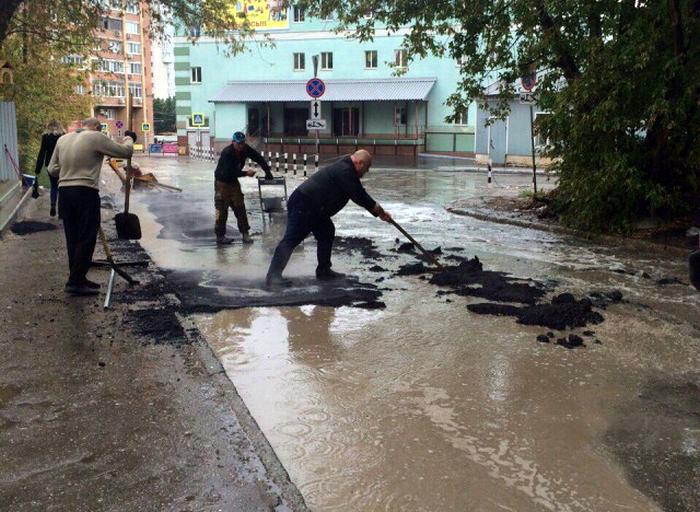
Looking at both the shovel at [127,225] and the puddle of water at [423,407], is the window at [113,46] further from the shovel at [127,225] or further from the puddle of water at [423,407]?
the puddle of water at [423,407]

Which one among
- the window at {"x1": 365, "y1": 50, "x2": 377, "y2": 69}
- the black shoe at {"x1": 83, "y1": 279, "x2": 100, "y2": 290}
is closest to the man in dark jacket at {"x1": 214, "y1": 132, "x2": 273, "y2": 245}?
the black shoe at {"x1": 83, "y1": 279, "x2": 100, "y2": 290}

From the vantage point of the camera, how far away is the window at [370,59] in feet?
134

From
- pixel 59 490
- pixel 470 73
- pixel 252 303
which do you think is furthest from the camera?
pixel 470 73

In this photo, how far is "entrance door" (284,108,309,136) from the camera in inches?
1710

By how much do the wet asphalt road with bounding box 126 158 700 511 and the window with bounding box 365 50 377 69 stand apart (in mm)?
34635

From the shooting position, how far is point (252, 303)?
662 cm

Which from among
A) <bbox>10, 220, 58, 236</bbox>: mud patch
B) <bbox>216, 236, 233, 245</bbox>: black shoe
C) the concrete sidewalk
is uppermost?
<bbox>10, 220, 58, 236</bbox>: mud patch

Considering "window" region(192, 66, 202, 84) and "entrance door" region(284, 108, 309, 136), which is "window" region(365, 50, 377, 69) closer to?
"entrance door" region(284, 108, 309, 136)

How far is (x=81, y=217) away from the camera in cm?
664

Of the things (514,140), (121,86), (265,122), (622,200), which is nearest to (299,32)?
(265,122)

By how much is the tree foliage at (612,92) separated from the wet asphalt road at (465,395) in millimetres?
2464

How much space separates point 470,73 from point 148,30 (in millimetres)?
7757

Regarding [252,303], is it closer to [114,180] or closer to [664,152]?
[664,152]

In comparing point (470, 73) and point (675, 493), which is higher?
point (470, 73)
